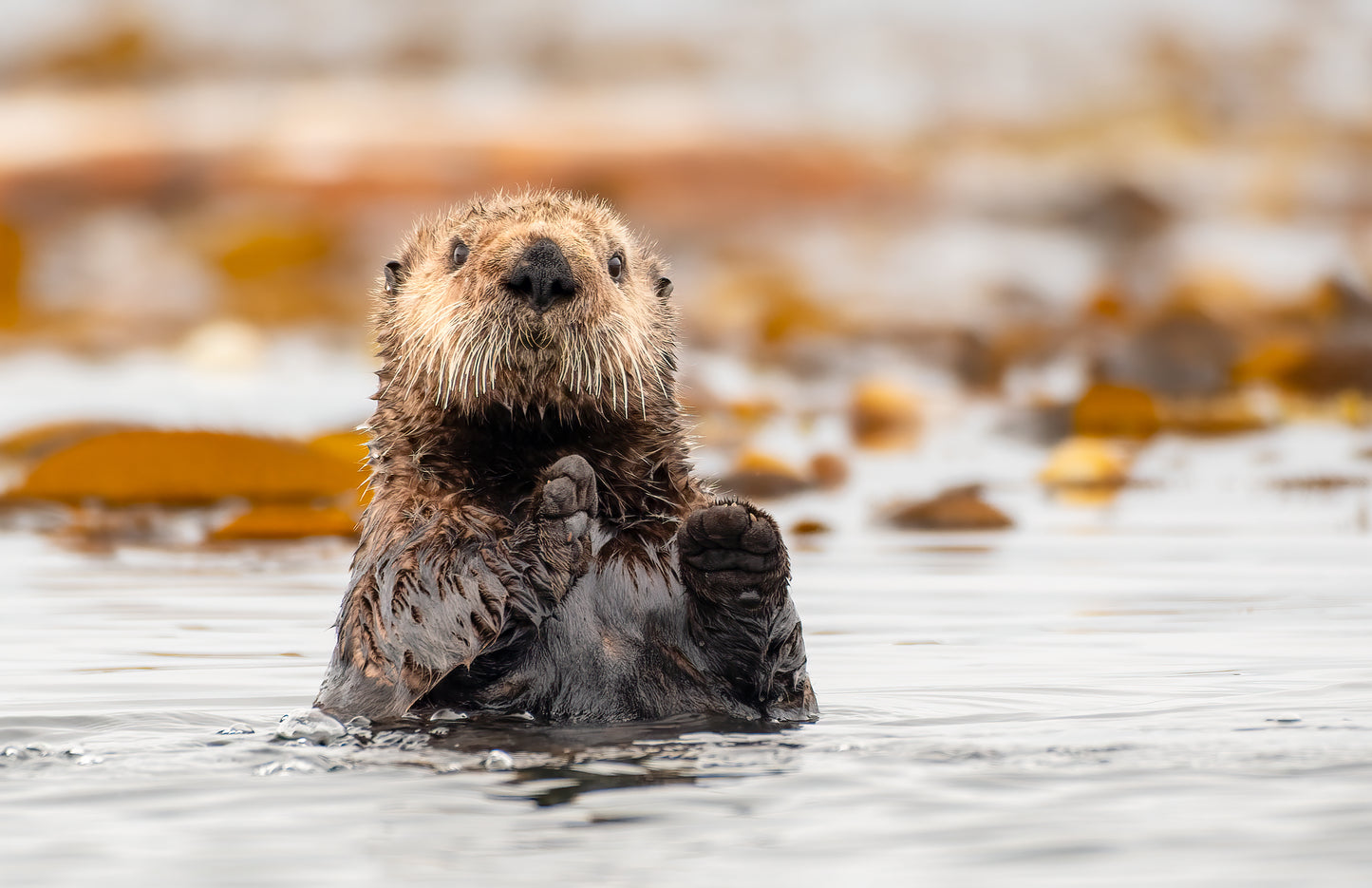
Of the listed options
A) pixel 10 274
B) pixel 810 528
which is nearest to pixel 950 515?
pixel 810 528

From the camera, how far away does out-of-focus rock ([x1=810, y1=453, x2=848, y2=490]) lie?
400 inches

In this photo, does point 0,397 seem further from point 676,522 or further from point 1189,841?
point 1189,841

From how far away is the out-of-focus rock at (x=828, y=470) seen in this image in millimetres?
10148

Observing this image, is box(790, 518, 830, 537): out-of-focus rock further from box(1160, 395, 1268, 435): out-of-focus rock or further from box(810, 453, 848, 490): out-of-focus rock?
box(1160, 395, 1268, 435): out-of-focus rock

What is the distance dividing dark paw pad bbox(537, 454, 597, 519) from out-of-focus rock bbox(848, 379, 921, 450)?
28.9 feet

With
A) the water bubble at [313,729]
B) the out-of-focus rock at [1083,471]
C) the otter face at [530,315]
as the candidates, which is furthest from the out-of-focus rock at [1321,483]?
the water bubble at [313,729]

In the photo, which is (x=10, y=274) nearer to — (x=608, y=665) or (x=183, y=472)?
(x=183, y=472)

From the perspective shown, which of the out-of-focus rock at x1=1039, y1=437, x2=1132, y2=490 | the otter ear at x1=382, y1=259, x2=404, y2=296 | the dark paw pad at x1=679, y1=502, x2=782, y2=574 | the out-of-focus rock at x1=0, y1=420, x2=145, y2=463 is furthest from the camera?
the out-of-focus rock at x1=0, y1=420, x2=145, y2=463

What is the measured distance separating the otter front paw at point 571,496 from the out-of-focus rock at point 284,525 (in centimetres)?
439

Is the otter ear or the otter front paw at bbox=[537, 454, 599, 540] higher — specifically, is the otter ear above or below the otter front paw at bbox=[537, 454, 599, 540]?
above

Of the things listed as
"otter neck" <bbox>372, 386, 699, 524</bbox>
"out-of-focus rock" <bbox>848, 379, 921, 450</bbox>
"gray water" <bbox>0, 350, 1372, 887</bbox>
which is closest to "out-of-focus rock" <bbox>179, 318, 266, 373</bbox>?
"out-of-focus rock" <bbox>848, 379, 921, 450</bbox>

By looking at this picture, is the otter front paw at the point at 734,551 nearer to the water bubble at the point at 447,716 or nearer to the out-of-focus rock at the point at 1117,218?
the water bubble at the point at 447,716

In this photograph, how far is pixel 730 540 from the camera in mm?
3889

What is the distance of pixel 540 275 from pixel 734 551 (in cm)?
74
